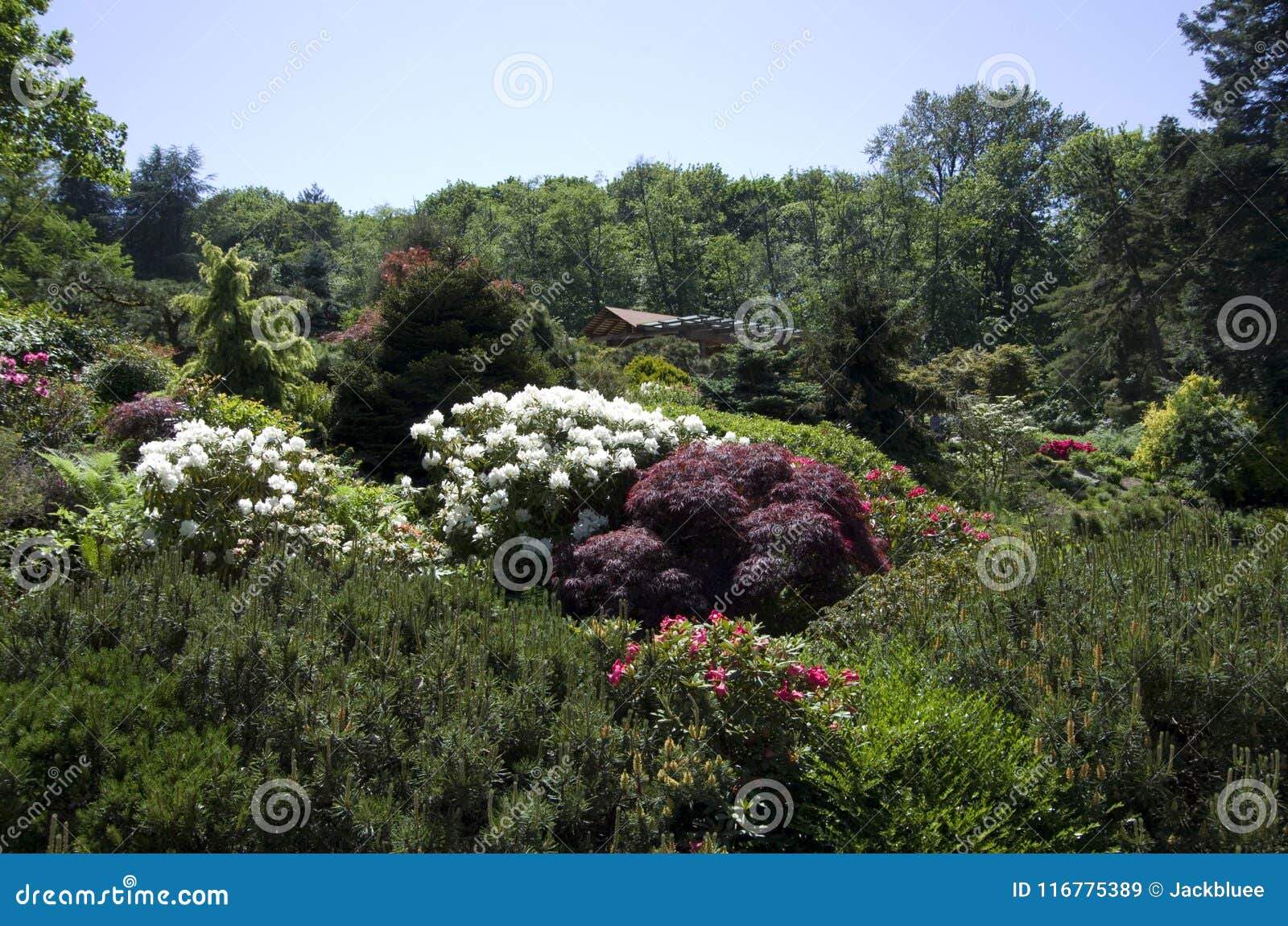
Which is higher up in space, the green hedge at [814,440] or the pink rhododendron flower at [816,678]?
the green hedge at [814,440]

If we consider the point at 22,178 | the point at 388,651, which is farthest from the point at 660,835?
the point at 22,178

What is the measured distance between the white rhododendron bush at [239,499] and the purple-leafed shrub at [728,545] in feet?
6.44

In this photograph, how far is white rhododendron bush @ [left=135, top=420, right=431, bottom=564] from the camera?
693cm

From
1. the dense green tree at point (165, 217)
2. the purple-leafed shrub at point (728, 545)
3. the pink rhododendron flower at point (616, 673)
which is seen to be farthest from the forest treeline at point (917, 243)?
the pink rhododendron flower at point (616, 673)

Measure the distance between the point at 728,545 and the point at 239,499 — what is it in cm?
408

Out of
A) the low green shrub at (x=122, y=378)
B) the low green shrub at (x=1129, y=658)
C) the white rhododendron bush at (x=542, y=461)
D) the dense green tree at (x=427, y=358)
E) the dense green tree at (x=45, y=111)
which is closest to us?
the low green shrub at (x=1129, y=658)

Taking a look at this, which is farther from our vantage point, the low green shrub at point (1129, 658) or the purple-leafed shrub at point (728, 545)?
the purple-leafed shrub at point (728, 545)

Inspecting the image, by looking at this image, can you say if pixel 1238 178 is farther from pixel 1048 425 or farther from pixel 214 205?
pixel 214 205

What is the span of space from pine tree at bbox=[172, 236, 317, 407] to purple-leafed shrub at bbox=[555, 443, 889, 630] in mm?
8138

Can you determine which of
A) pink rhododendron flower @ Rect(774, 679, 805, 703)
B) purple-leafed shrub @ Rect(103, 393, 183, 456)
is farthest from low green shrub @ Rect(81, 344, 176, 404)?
pink rhododendron flower @ Rect(774, 679, 805, 703)

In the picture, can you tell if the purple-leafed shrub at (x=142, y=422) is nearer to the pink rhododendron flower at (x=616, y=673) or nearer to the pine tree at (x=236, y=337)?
the pine tree at (x=236, y=337)

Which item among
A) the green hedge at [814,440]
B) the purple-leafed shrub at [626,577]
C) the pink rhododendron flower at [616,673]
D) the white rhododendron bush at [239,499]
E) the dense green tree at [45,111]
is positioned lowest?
the pink rhododendron flower at [616,673]

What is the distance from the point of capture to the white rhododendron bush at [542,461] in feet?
24.6

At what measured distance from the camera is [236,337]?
504 inches
